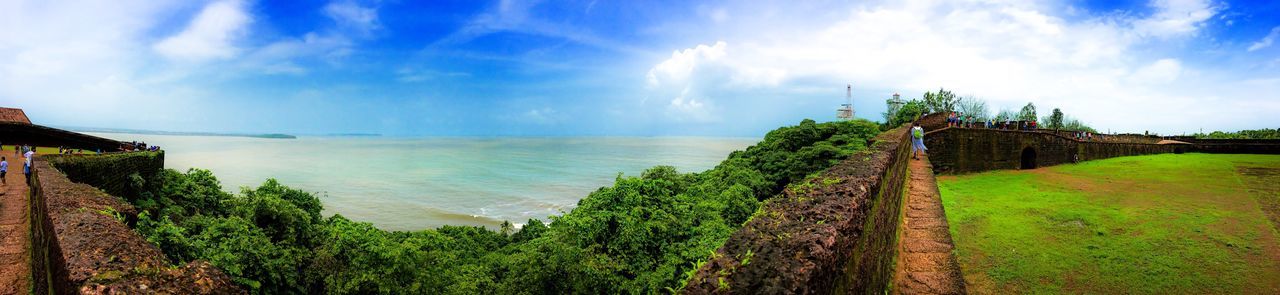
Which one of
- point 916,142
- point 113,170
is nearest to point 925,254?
point 916,142

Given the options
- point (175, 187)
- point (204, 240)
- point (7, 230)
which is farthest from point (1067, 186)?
point (175, 187)

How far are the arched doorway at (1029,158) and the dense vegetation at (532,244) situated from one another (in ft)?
35.5

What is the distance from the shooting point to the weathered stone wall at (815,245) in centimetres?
295

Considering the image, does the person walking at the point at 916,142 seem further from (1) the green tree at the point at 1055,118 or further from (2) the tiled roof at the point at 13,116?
(1) the green tree at the point at 1055,118

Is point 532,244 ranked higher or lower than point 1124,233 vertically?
lower

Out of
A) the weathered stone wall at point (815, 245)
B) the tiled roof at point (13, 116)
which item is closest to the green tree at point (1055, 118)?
the weathered stone wall at point (815, 245)

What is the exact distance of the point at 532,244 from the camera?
14.8 metres

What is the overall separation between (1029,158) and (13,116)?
157 ft

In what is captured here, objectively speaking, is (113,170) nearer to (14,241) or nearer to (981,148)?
(14,241)

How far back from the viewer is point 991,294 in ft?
26.2

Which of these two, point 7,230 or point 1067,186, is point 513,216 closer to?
point 7,230

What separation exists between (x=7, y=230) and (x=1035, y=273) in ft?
59.1

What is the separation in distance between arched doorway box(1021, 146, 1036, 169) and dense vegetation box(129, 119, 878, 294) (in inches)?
426

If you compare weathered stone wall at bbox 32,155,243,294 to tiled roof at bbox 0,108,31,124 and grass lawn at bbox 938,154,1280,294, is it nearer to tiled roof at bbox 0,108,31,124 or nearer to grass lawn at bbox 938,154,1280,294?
grass lawn at bbox 938,154,1280,294
